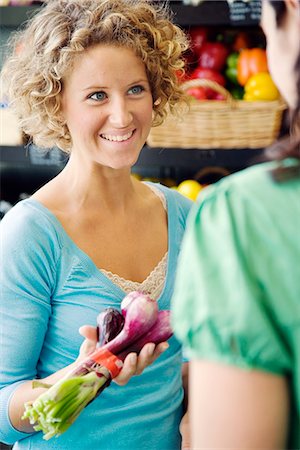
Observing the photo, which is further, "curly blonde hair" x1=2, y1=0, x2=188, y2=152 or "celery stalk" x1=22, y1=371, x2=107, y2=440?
"curly blonde hair" x1=2, y1=0, x2=188, y2=152

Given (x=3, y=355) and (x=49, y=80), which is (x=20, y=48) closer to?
(x=49, y=80)

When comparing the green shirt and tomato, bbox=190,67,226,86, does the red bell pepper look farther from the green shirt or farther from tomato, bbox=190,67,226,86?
the green shirt

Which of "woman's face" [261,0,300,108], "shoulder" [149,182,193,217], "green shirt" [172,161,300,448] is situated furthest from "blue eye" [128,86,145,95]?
"green shirt" [172,161,300,448]

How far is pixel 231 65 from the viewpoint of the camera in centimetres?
275

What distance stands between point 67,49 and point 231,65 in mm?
1542

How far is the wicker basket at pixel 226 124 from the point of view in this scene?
242 centimetres

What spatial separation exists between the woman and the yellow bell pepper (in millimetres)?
1080

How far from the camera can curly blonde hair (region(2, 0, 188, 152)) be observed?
1.33 meters

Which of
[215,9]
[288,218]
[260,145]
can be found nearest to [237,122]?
[260,145]

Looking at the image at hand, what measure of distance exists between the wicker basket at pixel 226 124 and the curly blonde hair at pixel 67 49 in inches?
34.9

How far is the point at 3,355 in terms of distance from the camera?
1.23 m

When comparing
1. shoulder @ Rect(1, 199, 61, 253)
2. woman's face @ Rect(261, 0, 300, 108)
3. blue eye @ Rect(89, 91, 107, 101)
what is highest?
woman's face @ Rect(261, 0, 300, 108)

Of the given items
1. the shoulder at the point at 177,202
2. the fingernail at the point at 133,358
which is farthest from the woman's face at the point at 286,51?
the shoulder at the point at 177,202

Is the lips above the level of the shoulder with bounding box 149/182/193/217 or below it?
above
